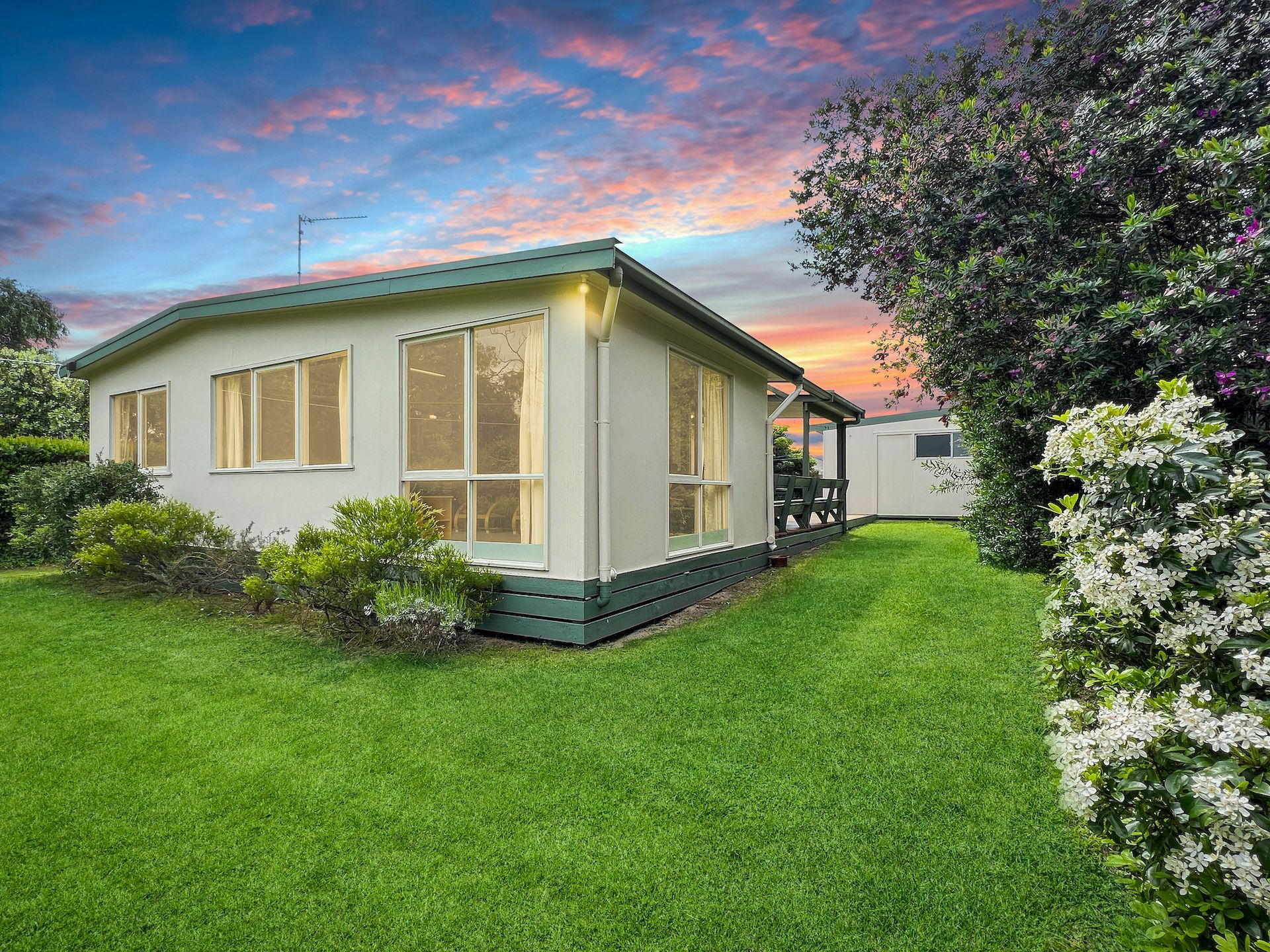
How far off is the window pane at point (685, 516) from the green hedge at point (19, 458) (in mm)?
9336

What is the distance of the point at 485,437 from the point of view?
5.22 m

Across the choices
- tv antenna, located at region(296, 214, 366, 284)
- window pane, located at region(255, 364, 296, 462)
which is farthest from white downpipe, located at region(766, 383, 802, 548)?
tv antenna, located at region(296, 214, 366, 284)

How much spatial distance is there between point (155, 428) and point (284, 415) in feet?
10.8

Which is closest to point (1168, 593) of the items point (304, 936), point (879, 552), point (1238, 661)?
point (1238, 661)

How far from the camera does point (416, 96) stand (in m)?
7.48

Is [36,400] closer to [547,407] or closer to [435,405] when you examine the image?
[435,405]

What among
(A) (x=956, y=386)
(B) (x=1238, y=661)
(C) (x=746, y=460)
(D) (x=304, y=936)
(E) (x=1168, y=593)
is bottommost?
(D) (x=304, y=936)

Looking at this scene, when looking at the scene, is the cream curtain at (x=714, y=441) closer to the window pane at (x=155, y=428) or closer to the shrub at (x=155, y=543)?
the shrub at (x=155, y=543)

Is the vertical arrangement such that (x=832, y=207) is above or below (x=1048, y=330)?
above

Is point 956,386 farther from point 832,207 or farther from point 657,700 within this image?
point 657,700

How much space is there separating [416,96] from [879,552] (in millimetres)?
8680

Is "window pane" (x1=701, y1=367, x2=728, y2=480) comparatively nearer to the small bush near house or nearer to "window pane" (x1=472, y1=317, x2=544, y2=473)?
"window pane" (x1=472, y1=317, x2=544, y2=473)

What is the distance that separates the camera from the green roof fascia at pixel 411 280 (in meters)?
4.45

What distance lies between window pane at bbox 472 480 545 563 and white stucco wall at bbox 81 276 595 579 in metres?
0.23
